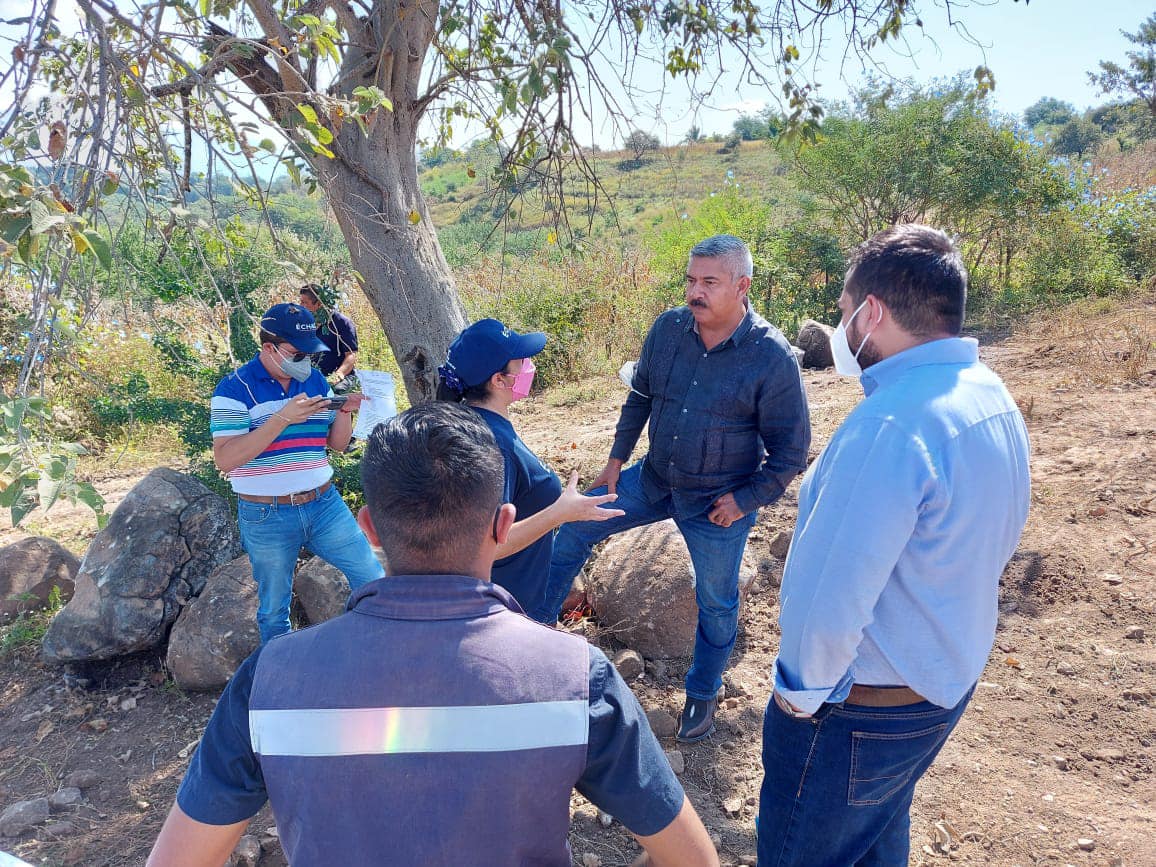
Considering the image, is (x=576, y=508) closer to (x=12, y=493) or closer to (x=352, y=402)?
(x=12, y=493)

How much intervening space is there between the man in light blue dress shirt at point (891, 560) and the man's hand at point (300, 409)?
6.62 ft

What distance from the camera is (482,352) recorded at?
237 cm

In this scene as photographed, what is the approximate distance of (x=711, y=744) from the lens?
10.8 feet

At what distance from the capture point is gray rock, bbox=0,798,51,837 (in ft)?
9.32

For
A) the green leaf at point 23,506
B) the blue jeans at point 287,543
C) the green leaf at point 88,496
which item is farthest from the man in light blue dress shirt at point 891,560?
the blue jeans at point 287,543

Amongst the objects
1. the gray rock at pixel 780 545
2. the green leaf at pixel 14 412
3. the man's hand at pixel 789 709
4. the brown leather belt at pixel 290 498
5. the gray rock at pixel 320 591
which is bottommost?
the gray rock at pixel 320 591

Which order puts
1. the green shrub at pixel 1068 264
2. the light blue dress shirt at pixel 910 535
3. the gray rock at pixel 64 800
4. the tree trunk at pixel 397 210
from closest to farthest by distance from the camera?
1. the light blue dress shirt at pixel 910 535
2. the gray rock at pixel 64 800
3. the tree trunk at pixel 397 210
4. the green shrub at pixel 1068 264

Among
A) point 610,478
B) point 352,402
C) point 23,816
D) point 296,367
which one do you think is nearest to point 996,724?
point 610,478

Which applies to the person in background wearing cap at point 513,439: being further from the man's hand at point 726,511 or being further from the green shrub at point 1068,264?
the green shrub at point 1068,264

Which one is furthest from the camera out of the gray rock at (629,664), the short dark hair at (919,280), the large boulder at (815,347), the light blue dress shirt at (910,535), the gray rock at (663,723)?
the large boulder at (815,347)

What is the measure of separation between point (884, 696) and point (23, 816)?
3111 mm

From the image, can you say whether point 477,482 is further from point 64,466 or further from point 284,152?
point 284,152

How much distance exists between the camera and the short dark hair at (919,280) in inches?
64.8

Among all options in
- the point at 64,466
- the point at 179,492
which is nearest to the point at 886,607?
the point at 64,466
